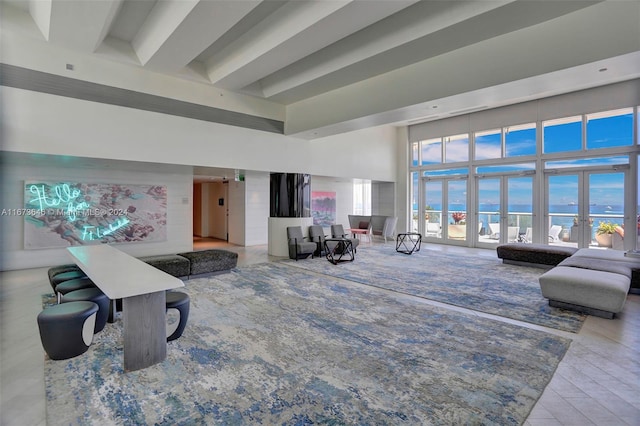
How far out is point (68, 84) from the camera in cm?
551

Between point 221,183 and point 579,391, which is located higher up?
point 221,183

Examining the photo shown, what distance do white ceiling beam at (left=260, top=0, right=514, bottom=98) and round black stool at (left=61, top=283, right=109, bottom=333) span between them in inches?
202

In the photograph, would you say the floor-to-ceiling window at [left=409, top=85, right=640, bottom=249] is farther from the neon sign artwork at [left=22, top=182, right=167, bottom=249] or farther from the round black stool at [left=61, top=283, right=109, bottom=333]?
the round black stool at [left=61, top=283, right=109, bottom=333]

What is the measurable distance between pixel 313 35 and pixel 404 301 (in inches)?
164

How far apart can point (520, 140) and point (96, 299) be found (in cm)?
1113

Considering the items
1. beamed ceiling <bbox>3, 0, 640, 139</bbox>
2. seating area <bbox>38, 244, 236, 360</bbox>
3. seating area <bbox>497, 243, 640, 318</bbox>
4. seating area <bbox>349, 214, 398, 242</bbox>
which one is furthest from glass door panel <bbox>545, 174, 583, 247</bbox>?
seating area <bbox>38, 244, 236, 360</bbox>

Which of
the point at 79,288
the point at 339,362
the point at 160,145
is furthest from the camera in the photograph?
the point at 160,145

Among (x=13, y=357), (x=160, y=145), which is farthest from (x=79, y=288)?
(x=160, y=145)

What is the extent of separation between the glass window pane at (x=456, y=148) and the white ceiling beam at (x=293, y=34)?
7.78 m

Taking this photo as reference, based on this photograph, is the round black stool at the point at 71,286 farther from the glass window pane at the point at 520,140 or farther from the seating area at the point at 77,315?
the glass window pane at the point at 520,140

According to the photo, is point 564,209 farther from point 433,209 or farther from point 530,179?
point 433,209

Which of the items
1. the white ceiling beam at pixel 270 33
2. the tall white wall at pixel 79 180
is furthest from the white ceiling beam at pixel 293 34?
the tall white wall at pixel 79 180

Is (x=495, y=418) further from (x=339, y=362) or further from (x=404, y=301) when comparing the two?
(x=404, y=301)

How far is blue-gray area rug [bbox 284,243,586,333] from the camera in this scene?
13.9 ft
